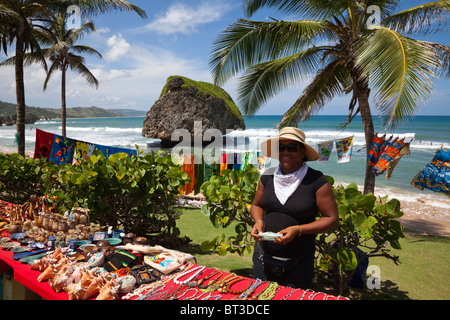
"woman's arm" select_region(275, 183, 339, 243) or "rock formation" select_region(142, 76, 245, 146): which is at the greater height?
"rock formation" select_region(142, 76, 245, 146)

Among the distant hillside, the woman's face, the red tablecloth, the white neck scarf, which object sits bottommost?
the red tablecloth

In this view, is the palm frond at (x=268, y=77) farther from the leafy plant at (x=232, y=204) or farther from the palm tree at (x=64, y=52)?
the palm tree at (x=64, y=52)

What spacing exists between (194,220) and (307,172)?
5433 millimetres

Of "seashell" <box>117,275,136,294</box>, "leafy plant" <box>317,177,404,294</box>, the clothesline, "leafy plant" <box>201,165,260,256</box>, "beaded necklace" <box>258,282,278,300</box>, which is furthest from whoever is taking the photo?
the clothesline

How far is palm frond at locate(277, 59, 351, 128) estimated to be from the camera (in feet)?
21.1

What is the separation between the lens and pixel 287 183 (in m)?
2.19

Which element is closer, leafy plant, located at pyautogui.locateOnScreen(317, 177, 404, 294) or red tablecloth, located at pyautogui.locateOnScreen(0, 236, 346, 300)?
red tablecloth, located at pyautogui.locateOnScreen(0, 236, 346, 300)

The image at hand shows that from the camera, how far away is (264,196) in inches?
90.7

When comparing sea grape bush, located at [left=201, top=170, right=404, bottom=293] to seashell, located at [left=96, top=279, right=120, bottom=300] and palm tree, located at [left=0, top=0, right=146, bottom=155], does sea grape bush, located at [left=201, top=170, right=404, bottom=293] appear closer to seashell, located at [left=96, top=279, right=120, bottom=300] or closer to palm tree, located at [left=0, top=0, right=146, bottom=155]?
seashell, located at [left=96, top=279, right=120, bottom=300]

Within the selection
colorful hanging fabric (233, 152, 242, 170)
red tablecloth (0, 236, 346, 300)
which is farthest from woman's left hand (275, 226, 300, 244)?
colorful hanging fabric (233, 152, 242, 170)

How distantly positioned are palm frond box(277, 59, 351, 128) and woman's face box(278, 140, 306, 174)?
4570mm

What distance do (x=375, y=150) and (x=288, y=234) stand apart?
5.12 meters
